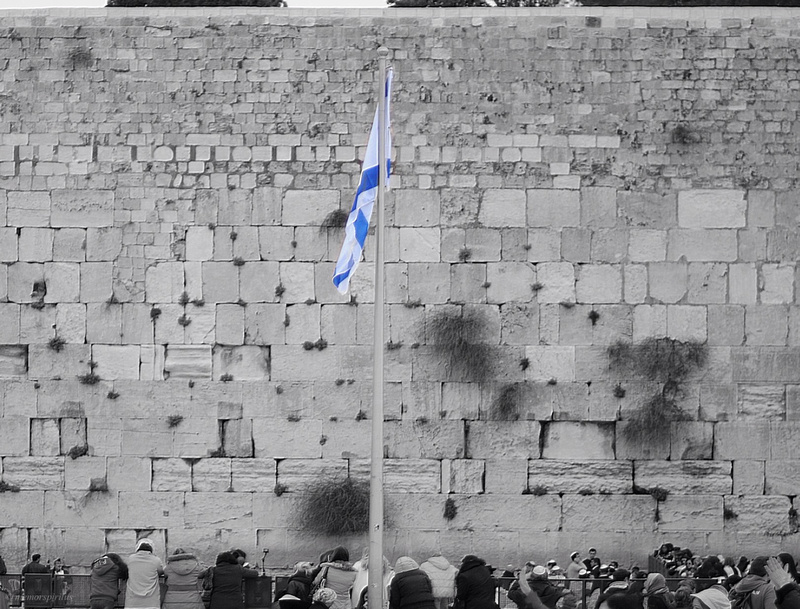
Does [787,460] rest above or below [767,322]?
below

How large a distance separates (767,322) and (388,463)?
16.0 ft

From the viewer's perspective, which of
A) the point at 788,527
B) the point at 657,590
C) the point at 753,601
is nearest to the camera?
the point at 657,590

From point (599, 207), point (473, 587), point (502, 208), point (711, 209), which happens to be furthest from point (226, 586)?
point (711, 209)

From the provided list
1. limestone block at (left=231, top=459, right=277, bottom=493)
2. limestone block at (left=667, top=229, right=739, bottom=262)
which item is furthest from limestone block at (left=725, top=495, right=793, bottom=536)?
limestone block at (left=231, top=459, right=277, bottom=493)

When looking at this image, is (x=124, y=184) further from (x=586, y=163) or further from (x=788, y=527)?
(x=788, y=527)

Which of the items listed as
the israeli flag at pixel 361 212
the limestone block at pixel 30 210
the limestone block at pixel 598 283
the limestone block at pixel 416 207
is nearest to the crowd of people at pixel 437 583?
the israeli flag at pixel 361 212

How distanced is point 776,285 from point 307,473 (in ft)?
20.0

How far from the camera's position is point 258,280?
1497 centimetres

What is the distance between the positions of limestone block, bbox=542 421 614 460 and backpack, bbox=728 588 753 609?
13.0 feet

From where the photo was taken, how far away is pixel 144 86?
15180 mm

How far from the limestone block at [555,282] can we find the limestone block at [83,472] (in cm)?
567

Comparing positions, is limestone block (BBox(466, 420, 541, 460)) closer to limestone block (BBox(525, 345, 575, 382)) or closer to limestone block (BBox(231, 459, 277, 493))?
limestone block (BBox(525, 345, 575, 382))

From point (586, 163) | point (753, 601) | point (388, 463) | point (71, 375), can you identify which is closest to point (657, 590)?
point (753, 601)

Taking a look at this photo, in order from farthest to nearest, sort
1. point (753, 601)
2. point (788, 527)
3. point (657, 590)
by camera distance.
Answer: point (788, 527) < point (753, 601) < point (657, 590)
